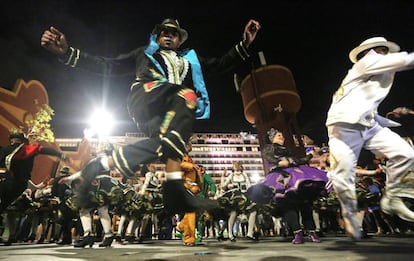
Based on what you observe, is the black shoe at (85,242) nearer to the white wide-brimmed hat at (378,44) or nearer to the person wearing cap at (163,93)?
the person wearing cap at (163,93)

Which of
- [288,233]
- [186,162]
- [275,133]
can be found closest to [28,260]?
[186,162]

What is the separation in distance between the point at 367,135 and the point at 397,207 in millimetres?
803

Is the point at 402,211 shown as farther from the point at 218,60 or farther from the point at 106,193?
the point at 106,193

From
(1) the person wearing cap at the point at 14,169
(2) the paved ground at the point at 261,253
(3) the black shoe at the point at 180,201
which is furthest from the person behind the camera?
(1) the person wearing cap at the point at 14,169

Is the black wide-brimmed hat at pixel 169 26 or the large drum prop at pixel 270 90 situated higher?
the large drum prop at pixel 270 90

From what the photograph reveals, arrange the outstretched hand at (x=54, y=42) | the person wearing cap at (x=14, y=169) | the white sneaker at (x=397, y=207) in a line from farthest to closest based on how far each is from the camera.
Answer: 1. the person wearing cap at (x=14, y=169)
2. the white sneaker at (x=397, y=207)
3. the outstretched hand at (x=54, y=42)

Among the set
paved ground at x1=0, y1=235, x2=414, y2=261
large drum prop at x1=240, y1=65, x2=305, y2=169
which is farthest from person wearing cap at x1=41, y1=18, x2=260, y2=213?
large drum prop at x1=240, y1=65, x2=305, y2=169

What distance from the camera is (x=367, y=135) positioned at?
3283mm

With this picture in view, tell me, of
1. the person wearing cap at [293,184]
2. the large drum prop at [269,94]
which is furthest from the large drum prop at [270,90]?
the person wearing cap at [293,184]

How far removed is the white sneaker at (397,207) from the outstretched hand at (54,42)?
12.1ft

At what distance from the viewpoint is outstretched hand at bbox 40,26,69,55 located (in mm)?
2775

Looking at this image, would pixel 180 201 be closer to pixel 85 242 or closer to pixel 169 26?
pixel 169 26

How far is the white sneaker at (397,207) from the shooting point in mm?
2961

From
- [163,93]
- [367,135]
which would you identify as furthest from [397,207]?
[163,93]
